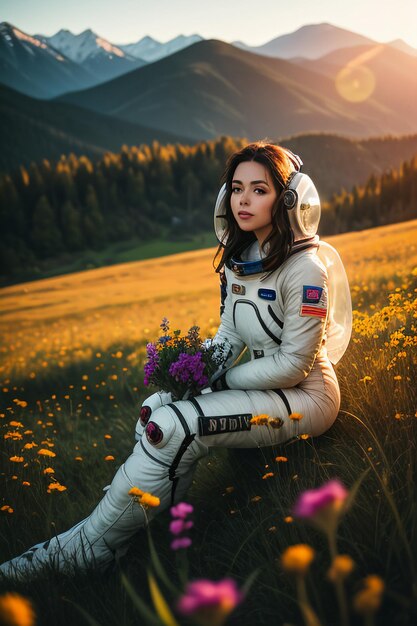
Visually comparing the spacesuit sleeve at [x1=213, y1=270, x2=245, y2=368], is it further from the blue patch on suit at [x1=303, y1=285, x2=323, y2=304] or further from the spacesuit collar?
the blue patch on suit at [x1=303, y1=285, x2=323, y2=304]

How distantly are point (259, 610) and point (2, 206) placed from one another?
2193 inches

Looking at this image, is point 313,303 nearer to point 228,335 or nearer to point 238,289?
point 238,289

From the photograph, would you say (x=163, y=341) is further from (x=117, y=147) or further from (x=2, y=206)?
(x=117, y=147)

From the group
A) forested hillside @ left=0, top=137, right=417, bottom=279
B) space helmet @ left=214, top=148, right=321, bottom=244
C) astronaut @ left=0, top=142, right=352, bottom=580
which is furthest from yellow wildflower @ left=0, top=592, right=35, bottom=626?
forested hillside @ left=0, top=137, right=417, bottom=279

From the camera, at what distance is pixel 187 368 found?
8.77 ft

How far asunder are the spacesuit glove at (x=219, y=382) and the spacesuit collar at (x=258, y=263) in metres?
0.53

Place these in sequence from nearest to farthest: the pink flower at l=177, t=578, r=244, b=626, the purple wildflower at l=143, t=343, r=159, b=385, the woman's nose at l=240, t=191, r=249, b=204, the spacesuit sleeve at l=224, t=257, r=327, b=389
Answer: the pink flower at l=177, t=578, r=244, b=626, the spacesuit sleeve at l=224, t=257, r=327, b=389, the purple wildflower at l=143, t=343, r=159, b=385, the woman's nose at l=240, t=191, r=249, b=204

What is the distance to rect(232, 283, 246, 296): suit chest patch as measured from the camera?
2.94 meters

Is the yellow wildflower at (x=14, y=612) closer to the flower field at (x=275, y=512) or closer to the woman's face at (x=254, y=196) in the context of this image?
the flower field at (x=275, y=512)

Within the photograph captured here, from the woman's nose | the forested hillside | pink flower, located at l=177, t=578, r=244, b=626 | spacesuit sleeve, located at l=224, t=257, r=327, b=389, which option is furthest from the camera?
the forested hillside

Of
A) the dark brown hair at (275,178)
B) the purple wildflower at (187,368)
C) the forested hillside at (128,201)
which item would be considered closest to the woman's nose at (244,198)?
the dark brown hair at (275,178)

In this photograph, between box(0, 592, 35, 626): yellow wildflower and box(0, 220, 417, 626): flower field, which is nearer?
box(0, 592, 35, 626): yellow wildflower

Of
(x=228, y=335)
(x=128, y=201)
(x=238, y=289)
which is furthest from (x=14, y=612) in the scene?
(x=128, y=201)

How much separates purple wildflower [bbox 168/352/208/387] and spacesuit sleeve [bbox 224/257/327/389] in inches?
8.2
